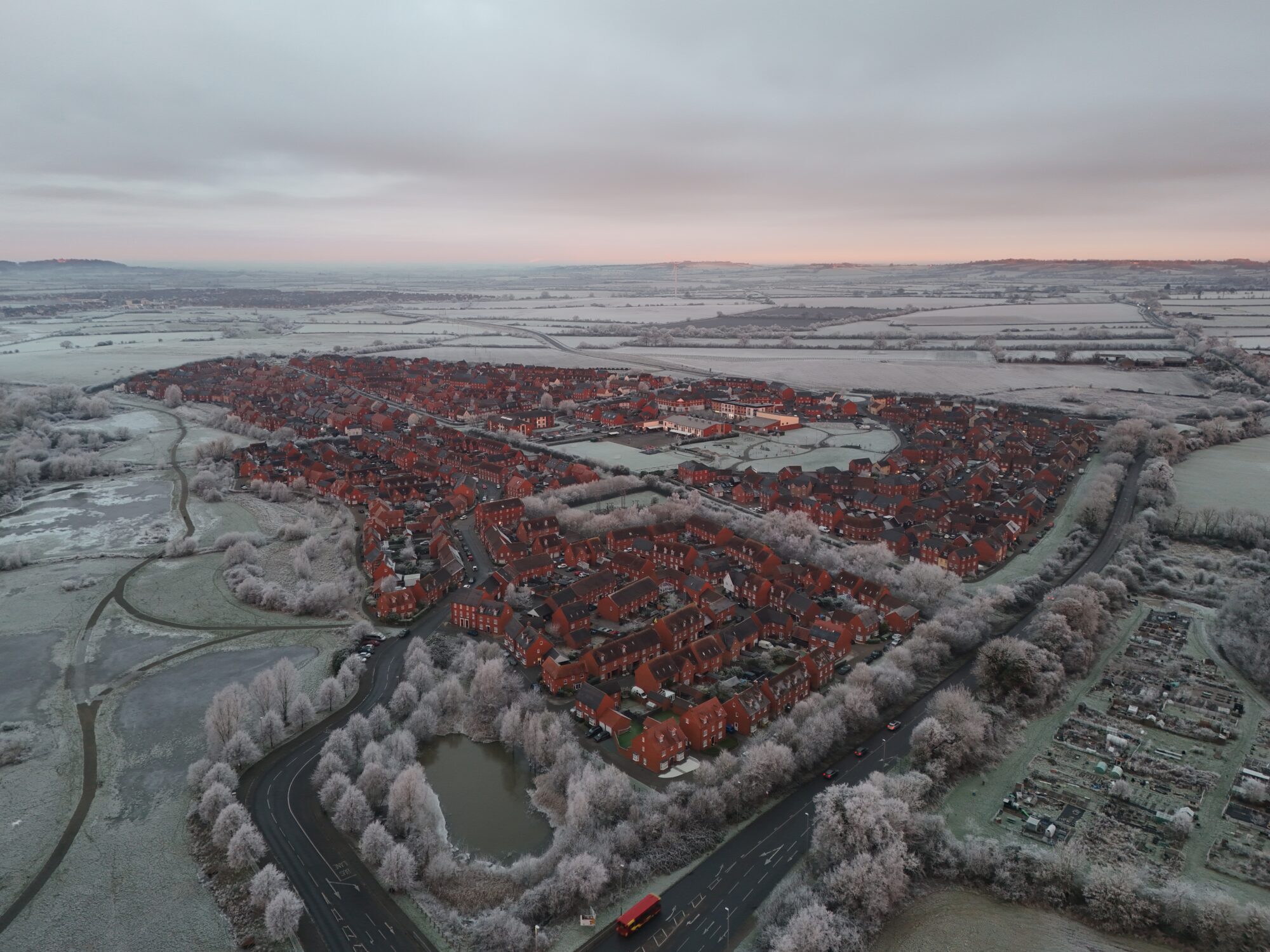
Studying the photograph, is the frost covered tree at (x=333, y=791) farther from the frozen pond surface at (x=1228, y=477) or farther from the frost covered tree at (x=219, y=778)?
the frozen pond surface at (x=1228, y=477)

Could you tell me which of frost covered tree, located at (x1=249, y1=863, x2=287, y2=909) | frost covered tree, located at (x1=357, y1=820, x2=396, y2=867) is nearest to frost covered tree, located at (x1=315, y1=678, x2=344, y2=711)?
frost covered tree, located at (x1=357, y1=820, x2=396, y2=867)

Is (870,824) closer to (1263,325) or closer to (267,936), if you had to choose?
(267,936)

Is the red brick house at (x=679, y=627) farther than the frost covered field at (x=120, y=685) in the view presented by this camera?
Yes

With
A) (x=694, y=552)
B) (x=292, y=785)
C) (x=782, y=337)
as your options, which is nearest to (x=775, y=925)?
(x=292, y=785)

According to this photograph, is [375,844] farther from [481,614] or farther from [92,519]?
[92,519]

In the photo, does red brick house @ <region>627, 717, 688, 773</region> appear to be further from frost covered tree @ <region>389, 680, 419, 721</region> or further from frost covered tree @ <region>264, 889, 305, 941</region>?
frost covered tree @ <region>264, 889, 305, 941</region>

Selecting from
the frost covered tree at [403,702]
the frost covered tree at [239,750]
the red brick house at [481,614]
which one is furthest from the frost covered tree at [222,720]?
the red brick house at [481,614]
